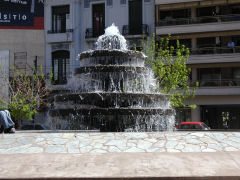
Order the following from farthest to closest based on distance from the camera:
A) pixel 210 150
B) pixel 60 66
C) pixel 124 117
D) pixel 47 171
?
pixel 60 66 → pixel 124 117 → pixel 210 150 → pixel 47 171

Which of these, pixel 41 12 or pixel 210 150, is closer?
pixel 210 150

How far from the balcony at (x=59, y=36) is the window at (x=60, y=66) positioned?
1.12 m

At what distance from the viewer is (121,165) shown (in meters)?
6.05

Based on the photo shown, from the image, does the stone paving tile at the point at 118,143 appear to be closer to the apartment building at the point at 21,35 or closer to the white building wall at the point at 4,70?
the white building wall at the point at 4,70

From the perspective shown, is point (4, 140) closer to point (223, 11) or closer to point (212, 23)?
point (212, 23)

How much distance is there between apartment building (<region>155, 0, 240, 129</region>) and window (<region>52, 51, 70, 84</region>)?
8099mm

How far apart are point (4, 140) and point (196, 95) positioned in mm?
20743

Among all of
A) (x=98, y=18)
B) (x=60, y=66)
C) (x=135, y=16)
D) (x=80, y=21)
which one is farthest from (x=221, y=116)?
(x=80, y=21)

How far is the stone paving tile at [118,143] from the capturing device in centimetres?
705

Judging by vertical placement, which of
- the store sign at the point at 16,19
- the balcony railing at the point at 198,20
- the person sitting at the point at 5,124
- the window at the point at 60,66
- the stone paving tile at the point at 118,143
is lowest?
the stone paving tile at the point at 118,143

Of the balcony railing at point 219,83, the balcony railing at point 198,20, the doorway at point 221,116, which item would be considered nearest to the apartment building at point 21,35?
the balcony railing at point 198,20

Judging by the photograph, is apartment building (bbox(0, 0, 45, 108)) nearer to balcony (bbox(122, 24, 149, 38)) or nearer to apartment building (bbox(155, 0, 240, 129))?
balcony (bbox(122, 24, 149, 38))

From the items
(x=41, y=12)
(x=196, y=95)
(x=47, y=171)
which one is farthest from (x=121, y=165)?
(x=41, y=12)

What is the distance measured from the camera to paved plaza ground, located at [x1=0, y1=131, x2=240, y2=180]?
570 centimetres
